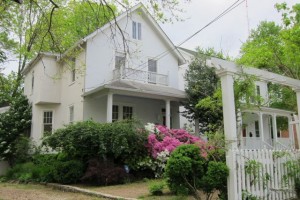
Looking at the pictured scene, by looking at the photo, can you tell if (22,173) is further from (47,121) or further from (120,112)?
(120,112)

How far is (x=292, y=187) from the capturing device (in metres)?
7.82

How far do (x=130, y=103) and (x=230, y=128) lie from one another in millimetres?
12523

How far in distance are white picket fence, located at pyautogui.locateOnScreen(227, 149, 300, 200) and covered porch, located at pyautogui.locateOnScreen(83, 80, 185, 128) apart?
8033mm

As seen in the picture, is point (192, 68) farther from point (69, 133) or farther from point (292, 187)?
point (292, 187)

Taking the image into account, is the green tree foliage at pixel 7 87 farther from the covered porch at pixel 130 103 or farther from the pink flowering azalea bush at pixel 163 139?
the pink flowering azalea bush at pixel 163 139

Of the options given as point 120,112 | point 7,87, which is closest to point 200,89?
point 120,112

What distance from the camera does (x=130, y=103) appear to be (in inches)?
742

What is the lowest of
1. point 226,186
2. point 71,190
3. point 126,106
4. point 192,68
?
point 71,190

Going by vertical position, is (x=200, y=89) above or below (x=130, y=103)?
above

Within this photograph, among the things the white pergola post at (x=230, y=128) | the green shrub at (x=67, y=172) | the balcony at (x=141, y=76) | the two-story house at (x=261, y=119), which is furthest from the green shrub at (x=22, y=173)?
the white pergola post at (x=230, y=128)

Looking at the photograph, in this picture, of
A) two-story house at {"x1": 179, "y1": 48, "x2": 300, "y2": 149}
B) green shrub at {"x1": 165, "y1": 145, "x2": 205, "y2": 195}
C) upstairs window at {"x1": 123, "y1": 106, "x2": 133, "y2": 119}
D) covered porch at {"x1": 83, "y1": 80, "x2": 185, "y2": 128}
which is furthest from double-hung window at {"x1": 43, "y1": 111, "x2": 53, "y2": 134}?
green shrub at {"x1": 165, "y1": 145, "x2": 205, "y2": 195}

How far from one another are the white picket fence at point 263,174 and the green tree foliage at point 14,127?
15796 millimetres

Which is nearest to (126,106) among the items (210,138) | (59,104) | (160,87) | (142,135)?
(160,87)

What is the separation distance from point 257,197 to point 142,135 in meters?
6.68
